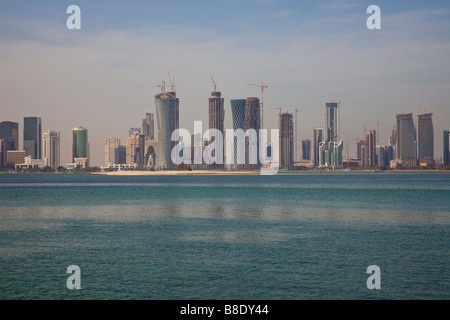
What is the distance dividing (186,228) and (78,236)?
478 inches

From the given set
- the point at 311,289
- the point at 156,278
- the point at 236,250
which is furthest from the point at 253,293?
the point at 236,250

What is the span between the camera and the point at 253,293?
25547mm

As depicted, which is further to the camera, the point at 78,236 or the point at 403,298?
the point at 78,236

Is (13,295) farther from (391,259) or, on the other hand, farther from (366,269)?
(391,259)

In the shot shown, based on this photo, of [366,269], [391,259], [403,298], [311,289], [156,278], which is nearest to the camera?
[403,298]

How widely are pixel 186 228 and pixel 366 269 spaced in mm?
25720

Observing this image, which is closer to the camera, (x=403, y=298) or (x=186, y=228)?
(x=403, y=298)

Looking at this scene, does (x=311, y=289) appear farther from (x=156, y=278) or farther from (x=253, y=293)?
(x=156, y=278)

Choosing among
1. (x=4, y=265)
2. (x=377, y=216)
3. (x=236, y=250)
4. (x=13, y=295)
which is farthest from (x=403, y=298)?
(x=377, y=216)
